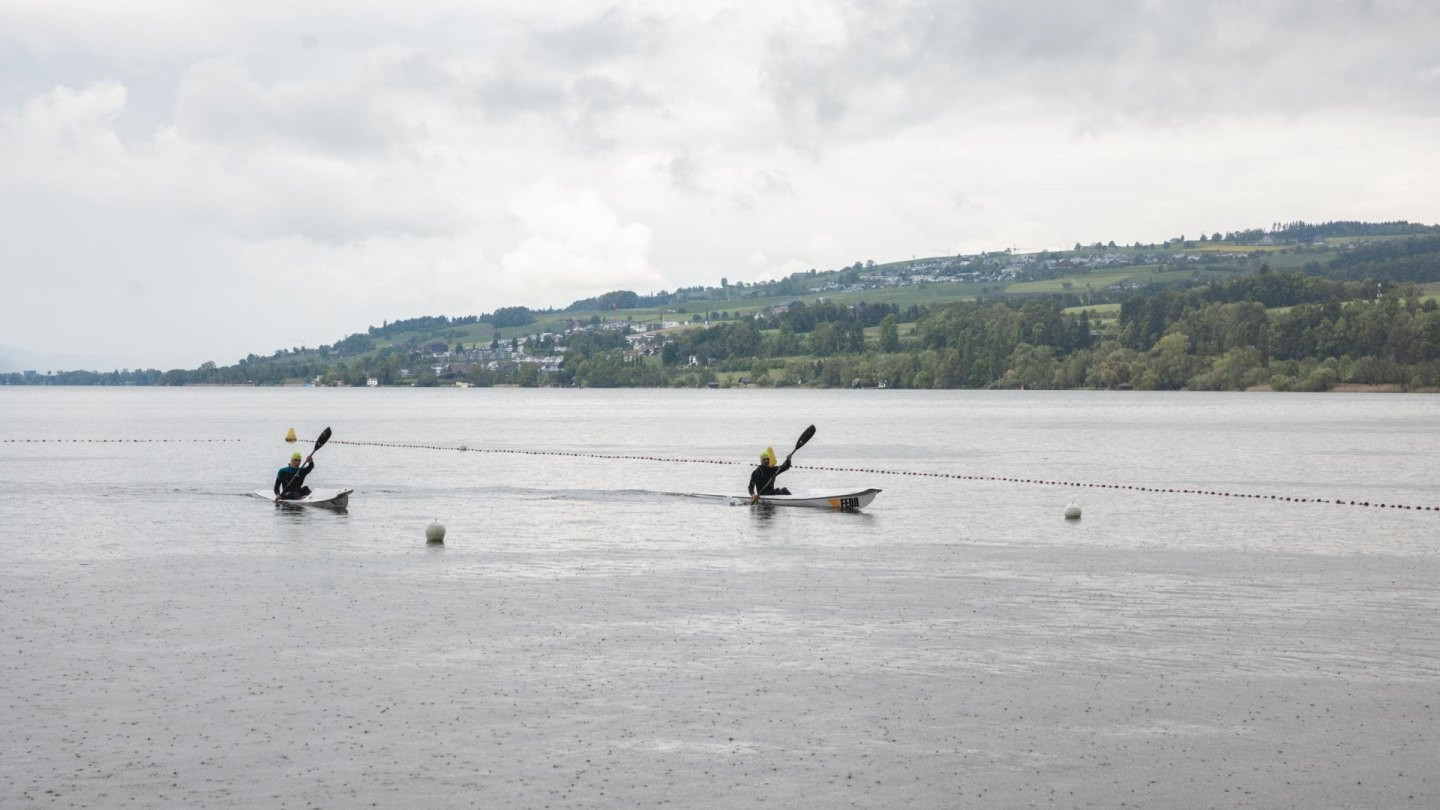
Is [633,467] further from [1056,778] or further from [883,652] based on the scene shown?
[1056,778]

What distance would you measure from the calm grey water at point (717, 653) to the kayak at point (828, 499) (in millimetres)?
669

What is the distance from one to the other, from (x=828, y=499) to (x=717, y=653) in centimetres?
2704

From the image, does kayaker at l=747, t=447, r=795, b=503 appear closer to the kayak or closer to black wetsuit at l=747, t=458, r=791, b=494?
black wetsuit at l=747, t=458, r=791, b=494

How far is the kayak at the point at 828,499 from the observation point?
51.2m

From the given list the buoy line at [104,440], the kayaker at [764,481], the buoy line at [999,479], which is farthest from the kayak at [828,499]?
the buoy line at [104,440]

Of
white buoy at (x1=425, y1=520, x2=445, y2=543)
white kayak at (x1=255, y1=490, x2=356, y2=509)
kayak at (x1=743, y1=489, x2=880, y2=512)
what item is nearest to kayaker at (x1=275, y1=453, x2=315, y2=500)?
white kayak at (x1=255, y1=490, x2=356, y2=509)

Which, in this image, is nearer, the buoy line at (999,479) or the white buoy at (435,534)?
the white buoy at (435,534)

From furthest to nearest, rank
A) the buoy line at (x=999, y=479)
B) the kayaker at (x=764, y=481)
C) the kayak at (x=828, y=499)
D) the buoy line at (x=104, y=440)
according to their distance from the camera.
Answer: the buoy line at (x=104, y=440)
the buoy line at (x=999, y=479)
the kayaker at (x=764, y=481)
the kayak at (x=828, y=499)

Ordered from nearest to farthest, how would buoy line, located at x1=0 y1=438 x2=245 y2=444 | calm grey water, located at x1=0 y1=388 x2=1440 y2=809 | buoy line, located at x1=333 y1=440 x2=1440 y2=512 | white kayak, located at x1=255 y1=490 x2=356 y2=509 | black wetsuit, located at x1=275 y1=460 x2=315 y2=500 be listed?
calm grey water, located at x1=0 y1=388 x2=1440 y2=809, white kayak, located at x1=255 y1=490 x2=356 y2=509, black wetsuit, located at x1=275 y1=460 x2=315 y2=500, buoy line, located at x1=333 y1=440 x2=1440 y2=512, buoy line, located at x1=0 y1=438 x2=245 y2=444

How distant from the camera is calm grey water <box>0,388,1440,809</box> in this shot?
17.8m

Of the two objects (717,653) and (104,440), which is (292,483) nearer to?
(717,653)

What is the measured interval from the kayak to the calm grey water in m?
0.67

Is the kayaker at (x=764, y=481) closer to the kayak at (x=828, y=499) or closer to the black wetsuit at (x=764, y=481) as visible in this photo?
the black wetsuit at (x=764, y=481)

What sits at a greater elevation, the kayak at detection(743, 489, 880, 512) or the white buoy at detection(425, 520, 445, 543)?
the white buoy at detection(425, 520, 445, 543)
